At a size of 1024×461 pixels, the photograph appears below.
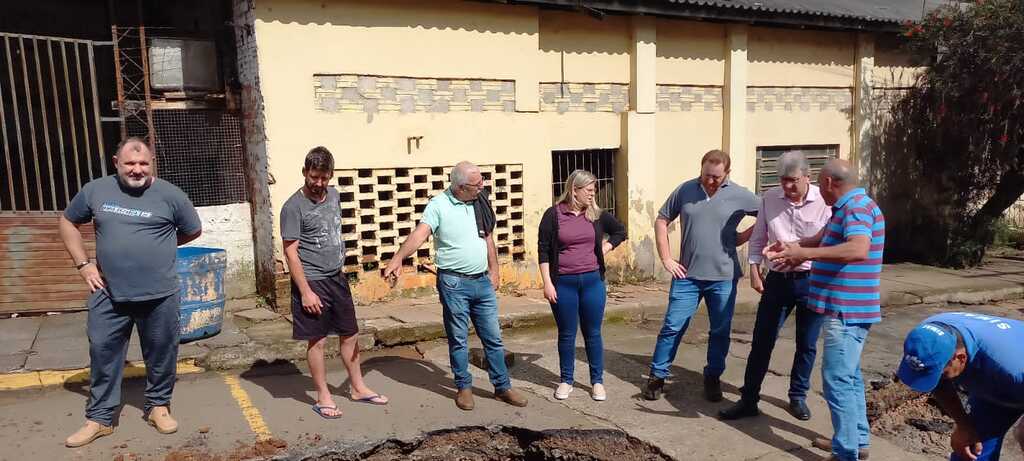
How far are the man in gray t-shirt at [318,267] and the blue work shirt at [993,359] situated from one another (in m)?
3.36

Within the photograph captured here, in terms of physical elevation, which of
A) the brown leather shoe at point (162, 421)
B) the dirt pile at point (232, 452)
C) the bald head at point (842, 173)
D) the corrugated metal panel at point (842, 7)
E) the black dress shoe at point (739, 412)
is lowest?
the black dress shoe at point (739, 412)

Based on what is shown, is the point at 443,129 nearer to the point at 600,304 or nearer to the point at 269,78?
the point at 269,78

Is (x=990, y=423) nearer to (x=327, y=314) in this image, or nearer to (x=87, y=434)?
(x=327, y=314)

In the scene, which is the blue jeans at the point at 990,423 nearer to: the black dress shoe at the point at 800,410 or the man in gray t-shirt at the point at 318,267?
the black dress shoe at the point at 800,410

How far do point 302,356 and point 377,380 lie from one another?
0.88m

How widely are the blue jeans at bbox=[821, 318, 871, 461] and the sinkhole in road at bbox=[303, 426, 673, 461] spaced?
3.24 ft

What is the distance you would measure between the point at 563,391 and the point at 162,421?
260 centimetres

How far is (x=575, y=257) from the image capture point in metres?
4.88

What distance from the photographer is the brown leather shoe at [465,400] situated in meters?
4.86

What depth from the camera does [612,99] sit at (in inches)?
367

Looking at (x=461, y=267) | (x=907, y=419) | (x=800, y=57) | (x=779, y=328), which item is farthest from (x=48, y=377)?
(x=800, y=57)

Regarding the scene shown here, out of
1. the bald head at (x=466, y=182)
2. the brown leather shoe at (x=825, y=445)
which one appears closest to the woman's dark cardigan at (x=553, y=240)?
the bald head at (x=466, y=182)

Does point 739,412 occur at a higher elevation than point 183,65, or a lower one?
lower

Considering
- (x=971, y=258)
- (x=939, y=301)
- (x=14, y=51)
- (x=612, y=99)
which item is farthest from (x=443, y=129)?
(x=971, y=258)
